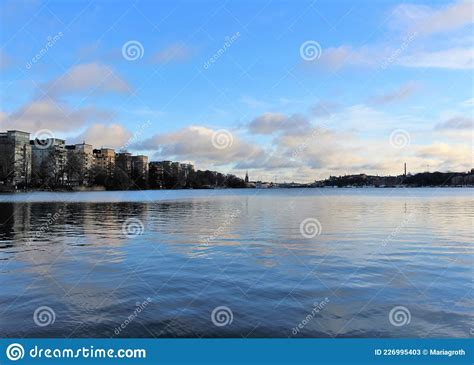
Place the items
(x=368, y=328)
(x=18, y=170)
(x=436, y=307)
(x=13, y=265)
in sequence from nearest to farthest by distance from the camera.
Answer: (x=368, y=328) < (x=436, y=307) < (x=13, y=265) < (x=18, y=170)

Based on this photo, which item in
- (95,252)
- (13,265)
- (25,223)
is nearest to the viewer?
(13,265)

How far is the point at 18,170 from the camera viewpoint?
616 feet

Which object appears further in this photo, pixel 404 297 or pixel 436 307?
pixel 404 297

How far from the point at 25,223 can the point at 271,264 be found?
27709 mm

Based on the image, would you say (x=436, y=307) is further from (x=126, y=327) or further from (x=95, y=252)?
(x=95, y=252)

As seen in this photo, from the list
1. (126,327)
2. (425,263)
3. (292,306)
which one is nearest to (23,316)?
(126,327)

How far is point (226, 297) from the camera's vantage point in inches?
537

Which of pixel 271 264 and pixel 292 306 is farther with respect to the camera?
pixel 271 264

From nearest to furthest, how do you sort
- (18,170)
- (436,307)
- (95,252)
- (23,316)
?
1. (23,316)
2. (436,307)
3. (95,252)
4. (18,170)
